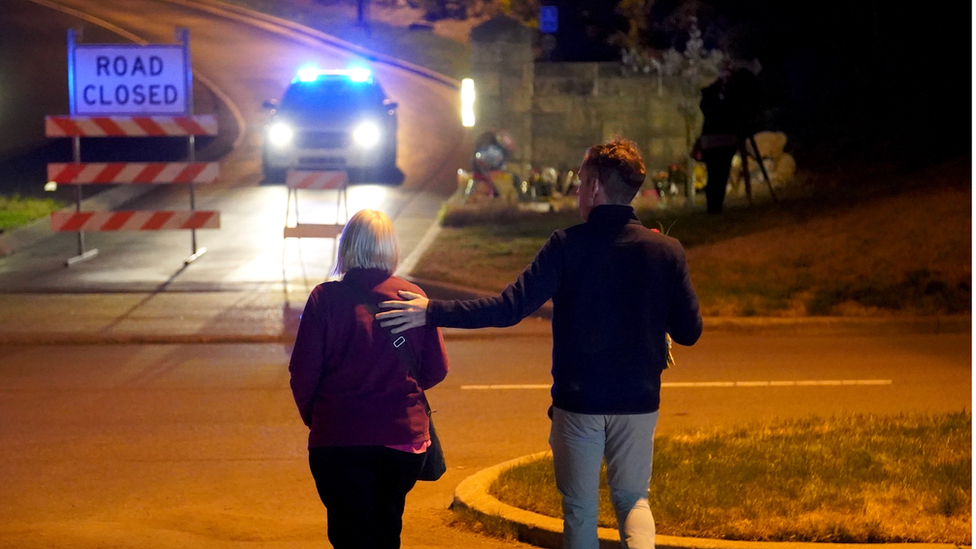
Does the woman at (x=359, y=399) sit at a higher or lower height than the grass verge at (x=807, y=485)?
higher

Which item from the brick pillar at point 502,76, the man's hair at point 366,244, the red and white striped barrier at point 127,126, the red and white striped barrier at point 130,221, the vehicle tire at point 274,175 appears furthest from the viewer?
the vehicle tire at point 274,175

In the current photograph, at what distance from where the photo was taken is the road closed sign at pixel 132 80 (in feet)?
46.8

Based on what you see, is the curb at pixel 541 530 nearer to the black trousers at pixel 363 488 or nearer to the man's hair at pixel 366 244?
the black trousers at pixel 363 488

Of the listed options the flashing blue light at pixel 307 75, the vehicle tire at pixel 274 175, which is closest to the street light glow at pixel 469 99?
the flashing blue light at pixel 307 75

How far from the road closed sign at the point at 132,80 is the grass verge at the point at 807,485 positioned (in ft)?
31.3

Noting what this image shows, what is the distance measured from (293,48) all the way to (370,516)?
3630cm

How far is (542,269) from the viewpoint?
158 inches

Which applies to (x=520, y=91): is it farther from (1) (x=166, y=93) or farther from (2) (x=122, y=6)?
(2) (x=122, y=6)

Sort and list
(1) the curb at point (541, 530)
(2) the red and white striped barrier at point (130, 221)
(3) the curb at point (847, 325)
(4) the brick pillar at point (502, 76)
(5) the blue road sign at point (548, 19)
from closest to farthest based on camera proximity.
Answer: (1) the curb at point (541, 530)
(3) the curb at point (847, 325)
(2) the red and white striped barrier at point (130, 221)
(4) the brick pillar at point (502, 76)
(5) the blue road sign at point (548, 19)

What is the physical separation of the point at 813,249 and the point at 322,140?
33.9ft

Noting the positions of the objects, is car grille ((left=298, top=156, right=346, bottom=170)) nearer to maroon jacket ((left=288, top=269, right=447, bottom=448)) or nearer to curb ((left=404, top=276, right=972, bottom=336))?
curb ((left=404, top=276, right=972, bottom=336))

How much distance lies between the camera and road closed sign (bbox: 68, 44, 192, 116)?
14.3 metres

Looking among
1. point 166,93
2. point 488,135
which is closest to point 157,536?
point 166,93

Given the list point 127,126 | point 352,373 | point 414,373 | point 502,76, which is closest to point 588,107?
Result: point 502,76
